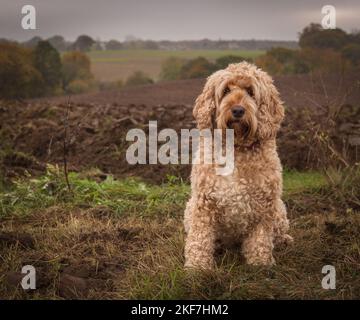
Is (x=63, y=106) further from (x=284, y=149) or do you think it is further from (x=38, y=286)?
(x=38, y=286)

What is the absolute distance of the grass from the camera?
4566 millimetres

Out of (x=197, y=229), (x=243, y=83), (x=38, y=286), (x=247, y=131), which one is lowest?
(x=38, y=286)

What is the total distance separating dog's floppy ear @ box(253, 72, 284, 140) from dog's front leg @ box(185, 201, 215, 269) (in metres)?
0.79

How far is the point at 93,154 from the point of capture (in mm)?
9992

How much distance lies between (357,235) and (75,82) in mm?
14849

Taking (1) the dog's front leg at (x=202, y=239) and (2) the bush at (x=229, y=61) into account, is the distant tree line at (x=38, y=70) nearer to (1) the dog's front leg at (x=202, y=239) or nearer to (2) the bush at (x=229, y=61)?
(2) the bush at (x=229, y=61)

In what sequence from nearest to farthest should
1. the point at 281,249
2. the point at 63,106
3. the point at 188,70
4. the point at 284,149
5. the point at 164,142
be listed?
the point at 281,249 → the point at 284,149 → the point at 164,142 → the point at 63,106 → the point at 188,70

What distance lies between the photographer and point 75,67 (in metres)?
18.5

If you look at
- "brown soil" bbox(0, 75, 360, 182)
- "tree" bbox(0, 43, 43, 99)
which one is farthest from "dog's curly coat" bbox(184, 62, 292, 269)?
"tree" bbox(0, 43, 43, 99)

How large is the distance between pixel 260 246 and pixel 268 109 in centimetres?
118

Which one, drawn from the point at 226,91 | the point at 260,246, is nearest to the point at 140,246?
the point at 260,246

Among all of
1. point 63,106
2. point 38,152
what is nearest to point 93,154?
point 38,152

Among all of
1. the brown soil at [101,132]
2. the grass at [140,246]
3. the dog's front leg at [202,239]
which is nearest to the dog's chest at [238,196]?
the dog's front leg at [202,239]

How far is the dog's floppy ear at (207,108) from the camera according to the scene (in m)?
4.88
